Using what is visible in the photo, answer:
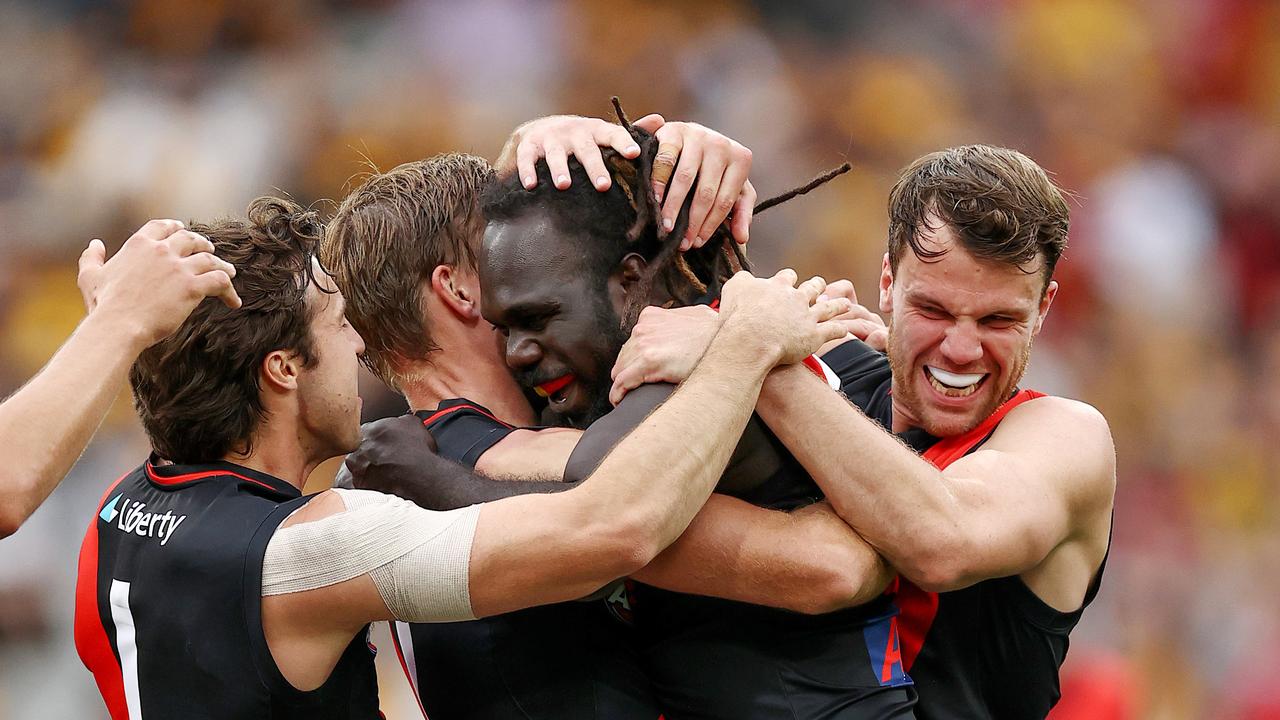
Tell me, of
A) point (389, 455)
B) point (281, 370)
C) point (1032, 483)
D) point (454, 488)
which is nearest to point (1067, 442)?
point (1032, 483)

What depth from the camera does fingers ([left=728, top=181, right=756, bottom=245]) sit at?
153 inches

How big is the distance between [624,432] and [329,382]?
2.74ft

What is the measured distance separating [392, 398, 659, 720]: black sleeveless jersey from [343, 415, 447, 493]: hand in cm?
12

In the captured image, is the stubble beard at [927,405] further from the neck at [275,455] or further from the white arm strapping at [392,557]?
the neck at [275,455]

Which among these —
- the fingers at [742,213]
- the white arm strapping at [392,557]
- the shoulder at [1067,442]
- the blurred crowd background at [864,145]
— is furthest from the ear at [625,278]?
the blurred crowd background at [864,145]

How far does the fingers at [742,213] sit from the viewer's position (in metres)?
3.88

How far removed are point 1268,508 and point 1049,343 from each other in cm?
178

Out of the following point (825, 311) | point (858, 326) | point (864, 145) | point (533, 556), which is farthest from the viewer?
point (864, 145)

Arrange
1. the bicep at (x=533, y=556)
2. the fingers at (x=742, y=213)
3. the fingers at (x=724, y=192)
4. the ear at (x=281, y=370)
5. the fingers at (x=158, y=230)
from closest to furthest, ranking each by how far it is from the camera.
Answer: the bicep at (x=533, y=556), the fingers at (x=158, y=230), the ear at (x=281, y=370), the fingers at (x=724, y=192), the fingers at (x=742, y=213)

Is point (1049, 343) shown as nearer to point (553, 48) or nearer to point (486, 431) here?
point (553, 48)

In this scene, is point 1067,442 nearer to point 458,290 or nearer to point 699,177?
point 699,177

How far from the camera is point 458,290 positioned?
403cm

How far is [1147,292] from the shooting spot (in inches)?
374

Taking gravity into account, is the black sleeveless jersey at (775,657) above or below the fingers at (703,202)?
below
